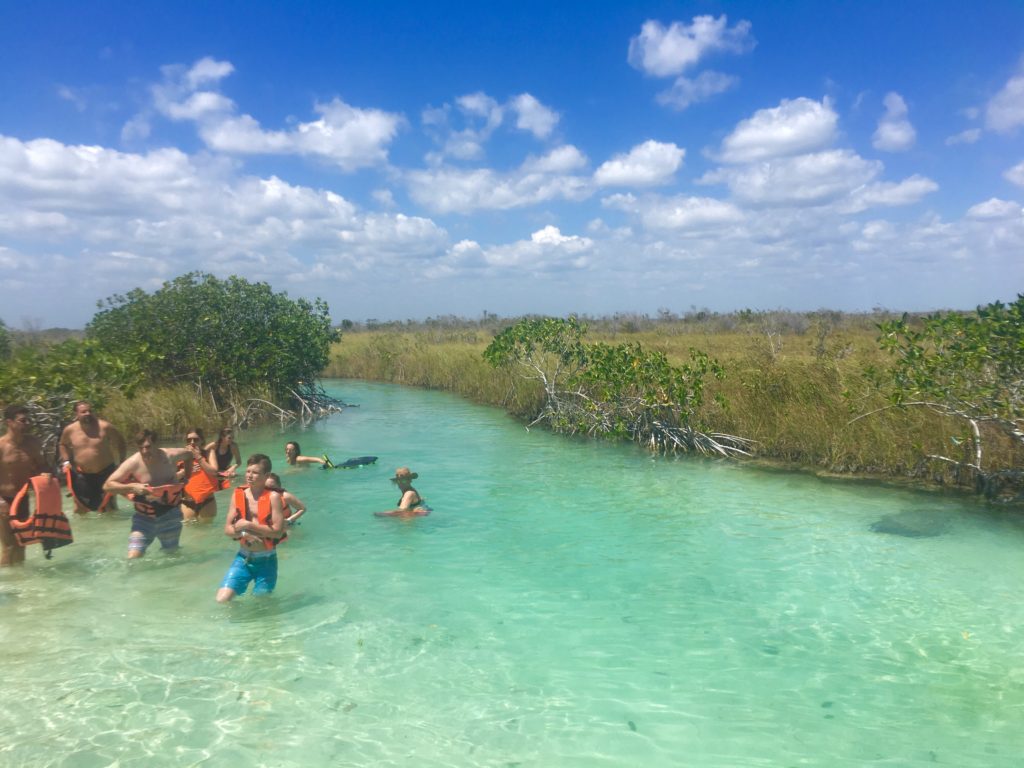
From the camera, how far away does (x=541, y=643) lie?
21.4ft

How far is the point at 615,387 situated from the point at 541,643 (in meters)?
9.95

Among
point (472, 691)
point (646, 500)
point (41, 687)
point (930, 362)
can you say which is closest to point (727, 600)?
point (472, 691)

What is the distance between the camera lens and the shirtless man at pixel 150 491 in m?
7.72

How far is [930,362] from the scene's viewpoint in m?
10.2

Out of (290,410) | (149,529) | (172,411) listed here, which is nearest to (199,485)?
(149,529)

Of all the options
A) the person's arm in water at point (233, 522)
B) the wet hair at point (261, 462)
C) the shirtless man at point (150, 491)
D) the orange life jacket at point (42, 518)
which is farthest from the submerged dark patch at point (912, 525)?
the orange life jacket at point (42, 518)

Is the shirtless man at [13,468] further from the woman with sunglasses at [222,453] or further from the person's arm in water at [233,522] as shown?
the person's arm in water at [233,522]

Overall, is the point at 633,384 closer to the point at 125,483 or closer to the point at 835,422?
the point at 835,422

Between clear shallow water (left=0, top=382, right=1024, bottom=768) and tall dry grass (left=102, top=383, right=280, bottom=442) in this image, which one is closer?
clear shallow water (left=0, top=382, right=1024, bottom=768)

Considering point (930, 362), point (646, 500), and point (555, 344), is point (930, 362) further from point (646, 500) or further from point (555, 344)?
point (555, 344)

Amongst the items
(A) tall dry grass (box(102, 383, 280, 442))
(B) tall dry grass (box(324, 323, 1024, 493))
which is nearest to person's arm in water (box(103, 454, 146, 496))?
(A) tall dry grass (box(102, 383, 280, 442))

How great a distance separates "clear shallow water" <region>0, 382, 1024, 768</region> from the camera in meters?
4.98

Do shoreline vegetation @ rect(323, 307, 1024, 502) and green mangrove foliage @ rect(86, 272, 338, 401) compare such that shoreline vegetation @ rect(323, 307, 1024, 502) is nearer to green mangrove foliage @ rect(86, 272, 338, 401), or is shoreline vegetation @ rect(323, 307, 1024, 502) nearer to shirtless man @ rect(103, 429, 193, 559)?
green mangrove foliage @ rect(86, 272, 338, 401)

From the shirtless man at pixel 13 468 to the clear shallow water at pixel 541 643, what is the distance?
0.37 meters
